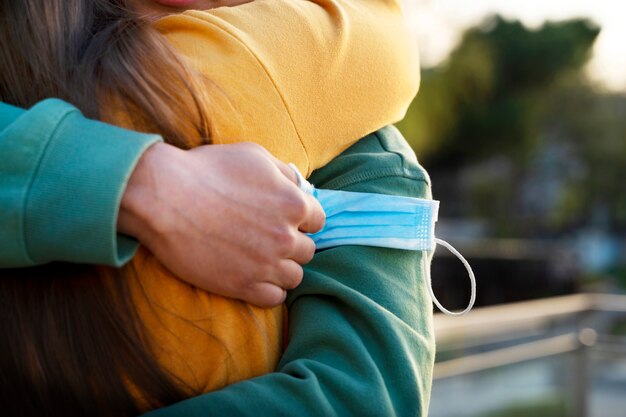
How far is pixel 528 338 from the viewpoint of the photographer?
449 centimetres

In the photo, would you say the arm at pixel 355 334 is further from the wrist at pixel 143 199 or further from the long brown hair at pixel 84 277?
the wrist at pixel 143 199

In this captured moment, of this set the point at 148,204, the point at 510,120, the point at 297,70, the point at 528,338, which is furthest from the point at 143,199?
the point at 510,120

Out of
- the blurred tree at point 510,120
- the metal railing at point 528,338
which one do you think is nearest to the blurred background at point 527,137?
the blurred tree at point 510,120

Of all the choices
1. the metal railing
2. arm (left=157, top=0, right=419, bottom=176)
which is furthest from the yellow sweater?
the metal railing

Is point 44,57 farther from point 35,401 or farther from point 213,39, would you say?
point 35,401

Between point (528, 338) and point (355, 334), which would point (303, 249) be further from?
point (528, 338)

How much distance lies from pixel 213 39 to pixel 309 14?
0.14m

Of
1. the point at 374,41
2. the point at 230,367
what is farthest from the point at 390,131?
the point at 230,367

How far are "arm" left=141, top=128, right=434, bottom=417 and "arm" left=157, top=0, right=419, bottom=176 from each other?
0.07m

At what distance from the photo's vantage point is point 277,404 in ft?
3.26

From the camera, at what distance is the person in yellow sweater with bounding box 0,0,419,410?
103 cm

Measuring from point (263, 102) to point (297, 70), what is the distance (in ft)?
0.22

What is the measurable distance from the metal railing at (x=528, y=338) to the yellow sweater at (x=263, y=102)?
2644 mm

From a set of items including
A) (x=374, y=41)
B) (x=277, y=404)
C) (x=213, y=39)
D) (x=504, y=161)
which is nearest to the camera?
(x=277, y=404)
